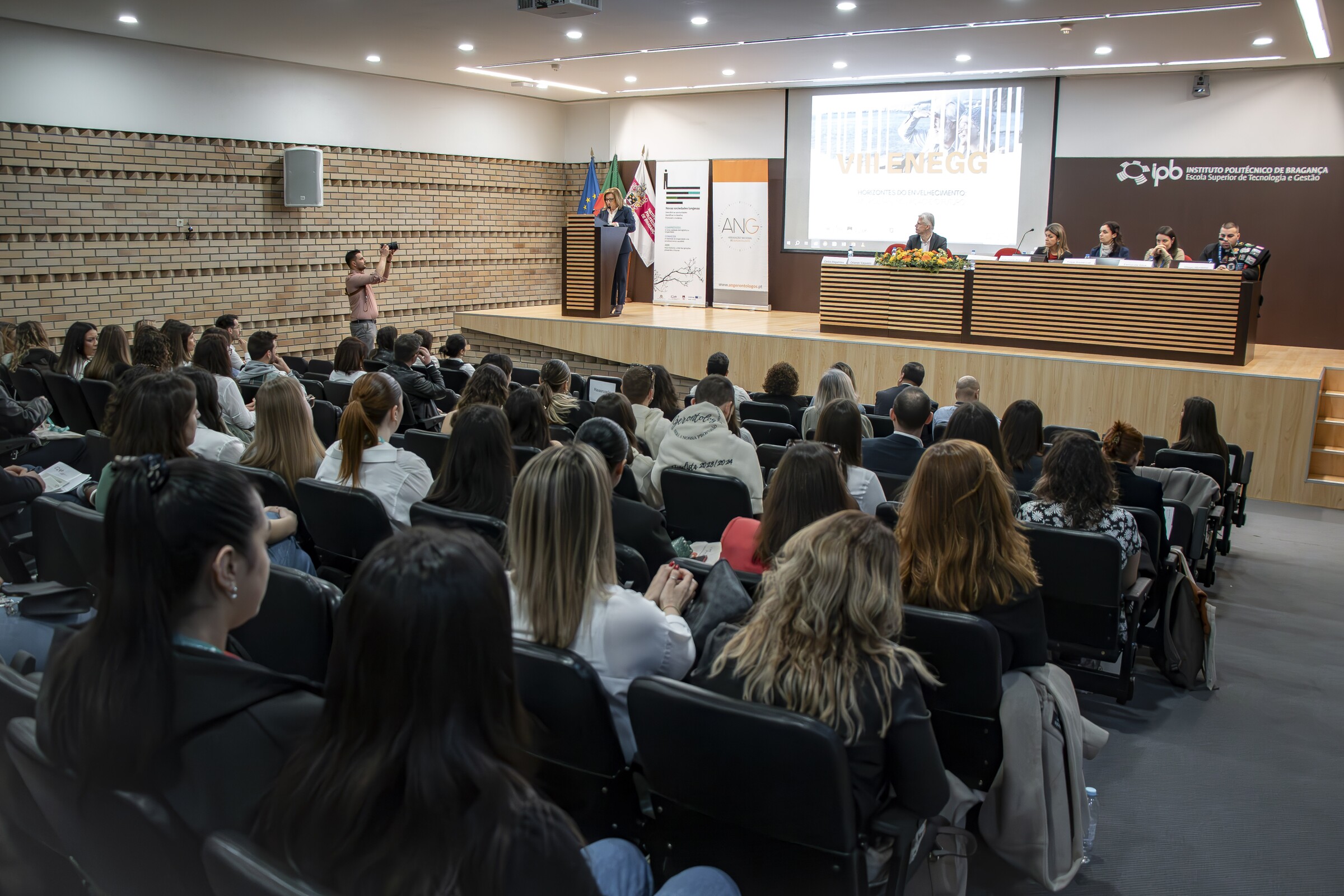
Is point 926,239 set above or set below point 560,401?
above

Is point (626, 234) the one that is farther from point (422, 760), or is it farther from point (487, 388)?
point (422, 760)

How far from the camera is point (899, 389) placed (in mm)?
6715

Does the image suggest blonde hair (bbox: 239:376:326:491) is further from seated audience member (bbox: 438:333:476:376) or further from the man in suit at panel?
the man in suit at panel

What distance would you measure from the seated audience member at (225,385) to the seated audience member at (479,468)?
2474mm

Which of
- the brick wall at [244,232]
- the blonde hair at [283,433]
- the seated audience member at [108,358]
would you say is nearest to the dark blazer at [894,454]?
the blonde hair at [283,433]

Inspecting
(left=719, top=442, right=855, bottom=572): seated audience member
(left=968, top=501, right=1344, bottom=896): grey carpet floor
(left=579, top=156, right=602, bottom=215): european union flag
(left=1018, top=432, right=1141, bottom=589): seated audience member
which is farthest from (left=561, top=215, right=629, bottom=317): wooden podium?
(left=719, top=442, right=855, bottom=572): seated audience member

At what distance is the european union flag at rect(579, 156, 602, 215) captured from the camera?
1419 cm

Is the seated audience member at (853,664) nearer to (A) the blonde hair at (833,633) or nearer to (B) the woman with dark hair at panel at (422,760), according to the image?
(A) the blonde hair at (833,633)

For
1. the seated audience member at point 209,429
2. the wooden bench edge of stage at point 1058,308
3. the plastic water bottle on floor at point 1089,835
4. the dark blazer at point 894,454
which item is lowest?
the plastic water bottle on floor at point 1089,835

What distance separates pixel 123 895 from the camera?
153 cm

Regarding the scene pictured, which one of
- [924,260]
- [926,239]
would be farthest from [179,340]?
[926,239]

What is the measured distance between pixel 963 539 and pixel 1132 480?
201cm

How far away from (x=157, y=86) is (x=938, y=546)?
32.8 feet

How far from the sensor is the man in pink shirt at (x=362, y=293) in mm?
10633
